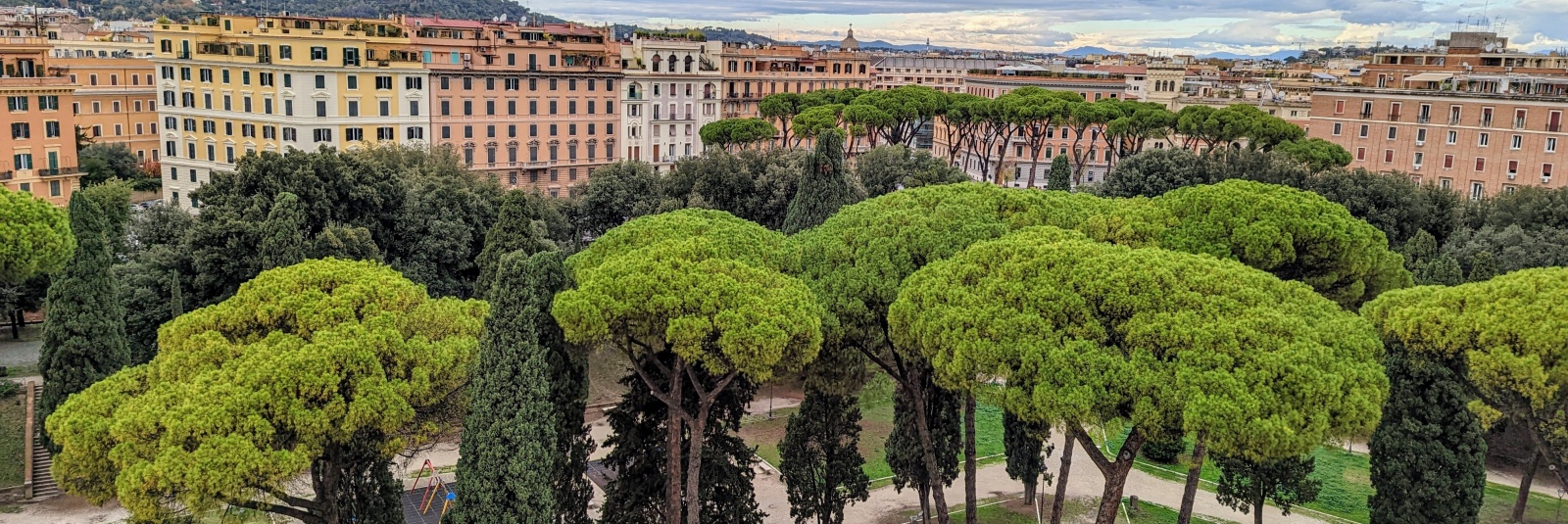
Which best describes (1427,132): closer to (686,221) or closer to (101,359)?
(686,221)

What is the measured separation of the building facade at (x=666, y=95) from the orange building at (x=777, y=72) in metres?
3.11

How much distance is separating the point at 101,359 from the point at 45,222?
5.79 metres

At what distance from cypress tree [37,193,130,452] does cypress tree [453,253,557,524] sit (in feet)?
44.7

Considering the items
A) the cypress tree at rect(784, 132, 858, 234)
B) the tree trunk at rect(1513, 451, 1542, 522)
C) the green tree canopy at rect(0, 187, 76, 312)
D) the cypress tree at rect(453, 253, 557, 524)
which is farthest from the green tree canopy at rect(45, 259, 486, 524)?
the tree trunk at rect(1513, 451, 1542, 522)

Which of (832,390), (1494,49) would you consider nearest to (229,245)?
(832,390)

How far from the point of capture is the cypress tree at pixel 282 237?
34781 mm

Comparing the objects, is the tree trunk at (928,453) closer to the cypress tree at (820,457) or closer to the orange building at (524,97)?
the cypress tree at (820,457)

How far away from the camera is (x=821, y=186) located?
136ft

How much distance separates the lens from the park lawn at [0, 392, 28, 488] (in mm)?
32031

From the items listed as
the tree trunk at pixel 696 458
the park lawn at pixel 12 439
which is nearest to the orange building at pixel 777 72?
the park lawn at pixel 12 439

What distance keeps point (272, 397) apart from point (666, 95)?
65832 mm

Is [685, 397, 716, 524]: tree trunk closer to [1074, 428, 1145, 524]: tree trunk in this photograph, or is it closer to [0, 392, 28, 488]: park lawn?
[1074, 428, 1145, 524]: tree trunk

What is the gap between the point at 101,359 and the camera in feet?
100

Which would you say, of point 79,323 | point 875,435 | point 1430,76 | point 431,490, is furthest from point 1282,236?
point 1430,76
